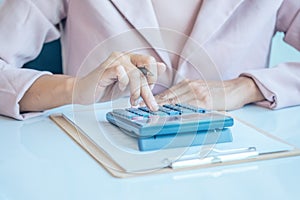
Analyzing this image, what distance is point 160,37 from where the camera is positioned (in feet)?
3.08

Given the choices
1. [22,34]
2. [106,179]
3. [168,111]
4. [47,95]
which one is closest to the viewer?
[106,179]

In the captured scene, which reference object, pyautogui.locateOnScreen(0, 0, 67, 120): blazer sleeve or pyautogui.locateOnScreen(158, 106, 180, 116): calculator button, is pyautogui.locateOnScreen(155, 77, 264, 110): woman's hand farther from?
pyautogui.locateOnScreen(0, 0, 67, 120): blazer sleeve

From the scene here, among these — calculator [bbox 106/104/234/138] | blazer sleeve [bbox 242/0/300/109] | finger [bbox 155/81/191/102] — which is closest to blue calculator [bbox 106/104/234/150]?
calculator [bbox 106/104/234/138]

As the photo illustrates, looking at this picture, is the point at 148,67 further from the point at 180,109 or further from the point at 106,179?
the point at 106,179

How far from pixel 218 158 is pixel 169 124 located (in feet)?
0.23

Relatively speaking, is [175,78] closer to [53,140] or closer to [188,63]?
[188,63]

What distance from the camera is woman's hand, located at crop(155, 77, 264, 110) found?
817 mm

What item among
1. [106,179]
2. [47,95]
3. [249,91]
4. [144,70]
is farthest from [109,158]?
[249,91]

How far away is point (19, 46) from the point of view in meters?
0.92

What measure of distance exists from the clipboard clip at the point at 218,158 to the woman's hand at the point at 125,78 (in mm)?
135

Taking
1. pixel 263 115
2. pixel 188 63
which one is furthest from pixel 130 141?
pixel 188 63

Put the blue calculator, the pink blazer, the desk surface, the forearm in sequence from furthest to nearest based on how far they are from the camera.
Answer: the pink blazer, the forearm, the blue calculator, the desk surface

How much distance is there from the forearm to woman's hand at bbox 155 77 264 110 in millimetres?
144

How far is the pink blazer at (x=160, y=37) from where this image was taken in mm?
891
